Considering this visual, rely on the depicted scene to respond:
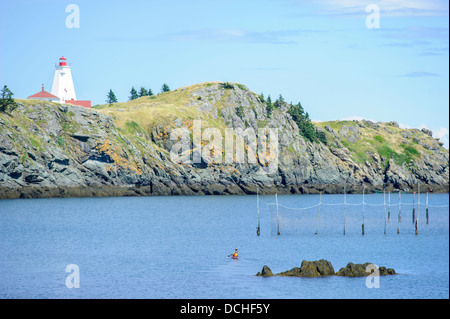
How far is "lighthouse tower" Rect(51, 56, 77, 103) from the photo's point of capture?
168 m

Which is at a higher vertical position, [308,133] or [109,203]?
[308,133]

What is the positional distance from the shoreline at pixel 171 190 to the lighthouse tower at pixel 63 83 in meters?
41.5

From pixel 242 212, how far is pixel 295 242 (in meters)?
42.6

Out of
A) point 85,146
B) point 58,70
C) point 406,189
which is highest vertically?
point 58,70

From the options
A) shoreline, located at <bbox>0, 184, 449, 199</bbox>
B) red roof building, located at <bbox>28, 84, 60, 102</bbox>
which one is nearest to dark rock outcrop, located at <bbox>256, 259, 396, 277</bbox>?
shoreline, located at <bbox>0, 184, 449, 199</bbox>

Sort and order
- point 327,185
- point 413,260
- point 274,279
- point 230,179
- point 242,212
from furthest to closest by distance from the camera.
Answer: point 327,185 → point 230,179 → point 242,212 → point 413,260 → point 274,279

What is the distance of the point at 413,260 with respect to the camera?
6053 centimetres

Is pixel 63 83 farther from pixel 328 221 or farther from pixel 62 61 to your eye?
pixel 328 221

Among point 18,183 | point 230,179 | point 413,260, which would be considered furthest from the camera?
point 230,179

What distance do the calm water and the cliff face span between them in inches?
481

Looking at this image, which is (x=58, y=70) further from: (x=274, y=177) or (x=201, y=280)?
(x=201, y=280)

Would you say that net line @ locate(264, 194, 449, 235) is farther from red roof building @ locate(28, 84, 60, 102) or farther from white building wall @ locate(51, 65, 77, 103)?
white building wall @ locate(51, 65, 77, 103)

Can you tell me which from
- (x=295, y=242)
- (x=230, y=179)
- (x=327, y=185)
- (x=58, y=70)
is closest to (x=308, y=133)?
(x=327, y=185)

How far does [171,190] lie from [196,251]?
3400 inches
